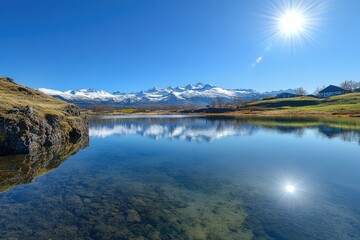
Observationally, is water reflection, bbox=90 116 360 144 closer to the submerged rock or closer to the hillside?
the hillside

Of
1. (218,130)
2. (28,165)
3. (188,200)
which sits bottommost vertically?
(188,200)

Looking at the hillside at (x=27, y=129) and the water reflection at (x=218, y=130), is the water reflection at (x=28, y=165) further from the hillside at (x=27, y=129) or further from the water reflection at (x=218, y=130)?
the water reflection at (x=218, y=130)

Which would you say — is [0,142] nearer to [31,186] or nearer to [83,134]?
[31,186]

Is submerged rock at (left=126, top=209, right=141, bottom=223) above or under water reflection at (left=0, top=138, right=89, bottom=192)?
under

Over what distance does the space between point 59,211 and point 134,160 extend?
1859 cm

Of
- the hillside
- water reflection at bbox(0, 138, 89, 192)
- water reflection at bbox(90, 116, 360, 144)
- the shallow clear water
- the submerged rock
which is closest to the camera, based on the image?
the shallow clear water

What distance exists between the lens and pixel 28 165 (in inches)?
1188

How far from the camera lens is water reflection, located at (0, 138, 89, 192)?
958 inches

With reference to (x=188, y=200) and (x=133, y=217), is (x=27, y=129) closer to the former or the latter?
(x=133, y=217)

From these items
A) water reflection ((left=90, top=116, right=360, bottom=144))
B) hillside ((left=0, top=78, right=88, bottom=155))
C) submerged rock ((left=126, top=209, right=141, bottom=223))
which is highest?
hillside ((left=0, top=78, right=88, bottom=155))

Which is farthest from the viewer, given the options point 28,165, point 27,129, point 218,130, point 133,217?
point 218,130

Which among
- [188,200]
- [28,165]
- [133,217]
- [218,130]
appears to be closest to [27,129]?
[28,165]

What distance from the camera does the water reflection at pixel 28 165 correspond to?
79.9 feet

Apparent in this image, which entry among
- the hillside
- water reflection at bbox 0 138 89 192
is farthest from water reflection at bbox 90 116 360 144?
water reflection at bbox 0 138 89 192
